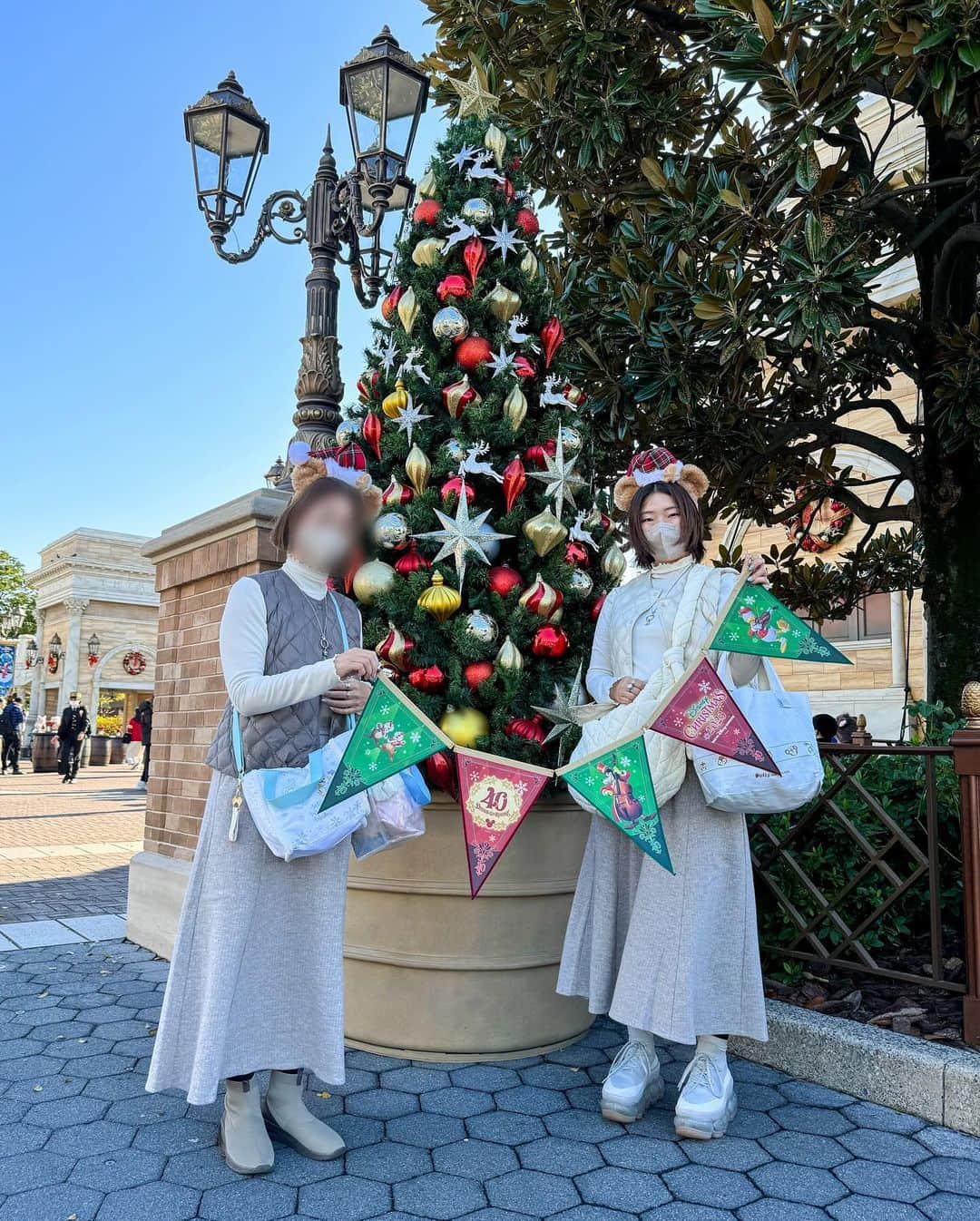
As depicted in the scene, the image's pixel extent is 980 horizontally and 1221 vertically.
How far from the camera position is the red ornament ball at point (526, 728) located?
3.62m

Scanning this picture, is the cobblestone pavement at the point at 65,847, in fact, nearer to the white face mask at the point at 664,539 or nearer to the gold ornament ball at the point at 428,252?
the gold ornament ball at the point at 428,252

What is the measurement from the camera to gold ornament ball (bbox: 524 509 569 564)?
12.3 feet

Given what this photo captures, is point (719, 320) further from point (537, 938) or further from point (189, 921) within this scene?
point (189, 921)

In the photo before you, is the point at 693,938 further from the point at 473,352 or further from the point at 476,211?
the point at 476,211

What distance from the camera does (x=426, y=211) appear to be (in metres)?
4.18

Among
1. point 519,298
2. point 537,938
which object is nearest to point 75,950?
point 537,938

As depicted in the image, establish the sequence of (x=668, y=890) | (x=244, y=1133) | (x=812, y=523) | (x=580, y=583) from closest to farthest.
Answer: (x=244, y=1133) < (x=668, y=890) < (x=580, y=583) < (x=812, y=523)

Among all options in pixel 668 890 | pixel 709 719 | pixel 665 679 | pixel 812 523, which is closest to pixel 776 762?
pixel 709 719

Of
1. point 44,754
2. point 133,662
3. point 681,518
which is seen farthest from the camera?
point 133,662

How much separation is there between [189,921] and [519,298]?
293 cm

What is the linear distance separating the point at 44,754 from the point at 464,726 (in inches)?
1070

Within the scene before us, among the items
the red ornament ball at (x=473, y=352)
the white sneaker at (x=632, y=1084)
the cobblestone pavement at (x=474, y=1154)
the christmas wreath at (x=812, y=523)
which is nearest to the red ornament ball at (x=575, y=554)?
the red ornament ball at (x=473, y=352)

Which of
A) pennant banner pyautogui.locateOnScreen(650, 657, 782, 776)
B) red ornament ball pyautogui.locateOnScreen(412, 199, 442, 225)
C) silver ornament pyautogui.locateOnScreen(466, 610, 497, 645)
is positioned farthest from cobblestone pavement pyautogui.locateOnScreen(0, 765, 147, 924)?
pennant banner pyautogui.locateOnScreen(650, 657, 782, 776)

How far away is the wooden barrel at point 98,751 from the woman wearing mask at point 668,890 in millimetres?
31770
